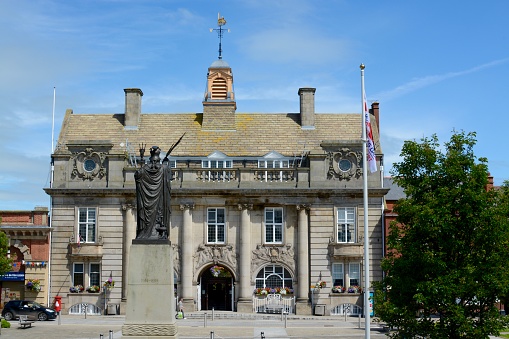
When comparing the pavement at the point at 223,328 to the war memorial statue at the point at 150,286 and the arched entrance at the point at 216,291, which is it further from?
the war memorial statue at the point at 150,286

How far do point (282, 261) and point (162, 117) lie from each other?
14335 millimetres

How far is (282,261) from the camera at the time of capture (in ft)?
162

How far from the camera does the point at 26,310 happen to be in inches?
1784

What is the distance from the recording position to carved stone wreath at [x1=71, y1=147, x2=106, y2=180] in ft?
164

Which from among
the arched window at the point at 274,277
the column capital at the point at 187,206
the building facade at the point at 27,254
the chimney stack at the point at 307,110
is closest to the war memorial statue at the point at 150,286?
the column capital at the point at 187,206

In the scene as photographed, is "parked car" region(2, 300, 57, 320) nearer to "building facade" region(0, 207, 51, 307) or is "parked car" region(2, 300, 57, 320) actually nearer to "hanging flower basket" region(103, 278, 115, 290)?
"building facade" region(0, 207, 51, 307)

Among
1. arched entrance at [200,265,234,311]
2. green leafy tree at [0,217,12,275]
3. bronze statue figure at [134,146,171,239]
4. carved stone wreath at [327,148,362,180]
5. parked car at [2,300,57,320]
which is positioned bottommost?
parked car at [2,300,57,320]

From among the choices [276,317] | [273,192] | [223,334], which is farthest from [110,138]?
[223,334]

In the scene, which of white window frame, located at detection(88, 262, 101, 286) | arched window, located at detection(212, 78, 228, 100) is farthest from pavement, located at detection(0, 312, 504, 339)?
arched window, located at detection(212, 78, 228, 100)

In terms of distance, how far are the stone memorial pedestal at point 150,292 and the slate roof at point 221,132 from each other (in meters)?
29.0

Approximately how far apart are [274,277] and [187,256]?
19.3ft

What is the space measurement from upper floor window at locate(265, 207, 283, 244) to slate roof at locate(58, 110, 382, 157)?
4.46 m

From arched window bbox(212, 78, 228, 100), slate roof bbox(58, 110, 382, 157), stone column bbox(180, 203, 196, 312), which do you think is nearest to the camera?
stone column bbox(180, 203, 196, 312)

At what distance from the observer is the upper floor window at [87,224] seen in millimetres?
49625
